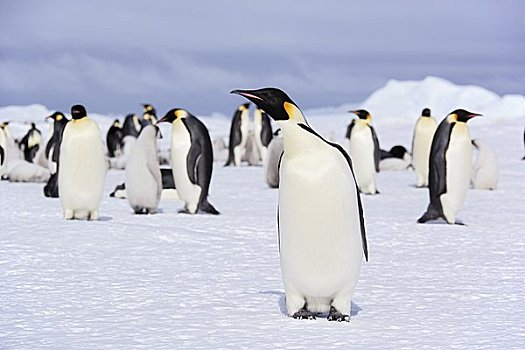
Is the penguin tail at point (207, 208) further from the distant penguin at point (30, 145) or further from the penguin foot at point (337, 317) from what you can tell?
the distant penguin at point (30, 145)

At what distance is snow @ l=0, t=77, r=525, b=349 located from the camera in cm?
355

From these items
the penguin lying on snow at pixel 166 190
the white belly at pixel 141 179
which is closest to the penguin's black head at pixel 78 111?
the white belly at pixel 141 179

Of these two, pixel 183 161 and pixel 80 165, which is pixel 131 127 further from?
pixel 80 165

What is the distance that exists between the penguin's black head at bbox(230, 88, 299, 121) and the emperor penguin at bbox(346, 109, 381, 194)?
814cm

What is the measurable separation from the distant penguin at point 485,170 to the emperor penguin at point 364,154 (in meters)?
1.57

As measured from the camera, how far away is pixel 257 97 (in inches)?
145

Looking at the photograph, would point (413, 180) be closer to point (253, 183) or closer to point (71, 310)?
point (253, 183)

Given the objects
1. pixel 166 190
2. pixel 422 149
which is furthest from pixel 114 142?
pixel 166 190

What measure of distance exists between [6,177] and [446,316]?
11554 mm

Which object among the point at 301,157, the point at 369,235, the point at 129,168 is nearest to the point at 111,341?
the point at 301,157

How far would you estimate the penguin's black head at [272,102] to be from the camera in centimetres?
370

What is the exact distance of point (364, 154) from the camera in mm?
12070

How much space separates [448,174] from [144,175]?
2.94 meters

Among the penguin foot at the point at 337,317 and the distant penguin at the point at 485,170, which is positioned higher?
the distant penguin at the point at 485,170
